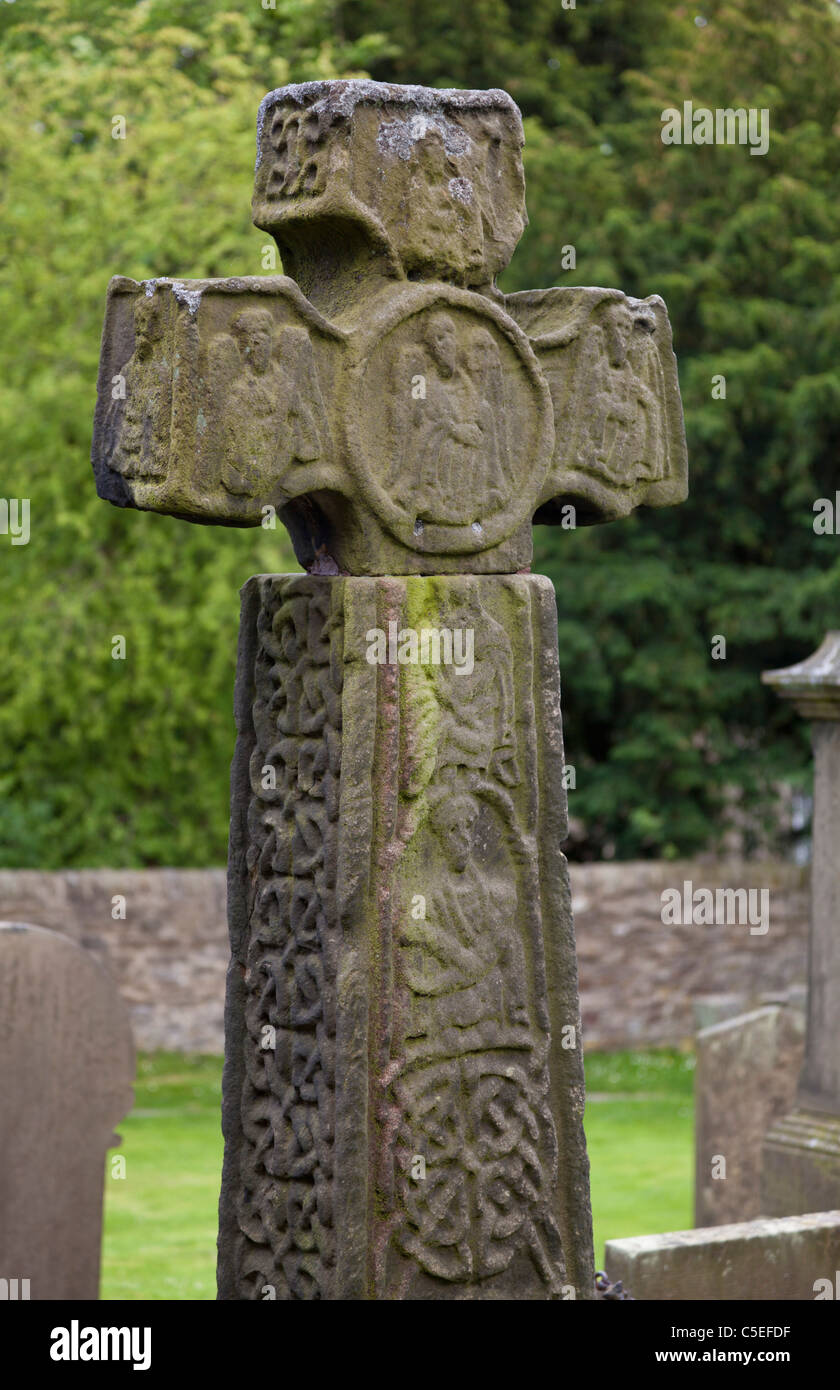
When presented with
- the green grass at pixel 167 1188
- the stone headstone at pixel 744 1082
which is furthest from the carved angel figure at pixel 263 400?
the stone headstone at pixel 744 1082

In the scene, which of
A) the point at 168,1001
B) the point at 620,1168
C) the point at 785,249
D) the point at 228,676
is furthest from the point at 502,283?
the point at 620,1168

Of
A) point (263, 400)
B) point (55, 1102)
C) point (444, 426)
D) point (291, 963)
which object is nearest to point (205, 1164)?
point (55, 1102)

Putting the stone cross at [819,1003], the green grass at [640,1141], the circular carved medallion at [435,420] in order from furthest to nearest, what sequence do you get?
the green grass at [640,1141], the stone cross at [819,1003], the circular carved medallion at [435,420]

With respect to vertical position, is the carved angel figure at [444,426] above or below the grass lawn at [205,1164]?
above

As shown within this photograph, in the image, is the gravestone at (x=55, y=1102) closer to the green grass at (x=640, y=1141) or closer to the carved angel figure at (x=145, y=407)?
the green grass at (x=640, y=1141)

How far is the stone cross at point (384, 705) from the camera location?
3713mm

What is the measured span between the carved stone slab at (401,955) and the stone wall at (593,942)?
7.63 metres

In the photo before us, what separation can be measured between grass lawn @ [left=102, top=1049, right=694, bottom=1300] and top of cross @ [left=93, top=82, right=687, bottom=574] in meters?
4.25

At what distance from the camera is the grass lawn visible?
7.94 meters

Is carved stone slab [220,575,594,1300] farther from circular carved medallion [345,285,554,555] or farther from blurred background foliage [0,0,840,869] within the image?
blurred background foliage [0,0,840,869]

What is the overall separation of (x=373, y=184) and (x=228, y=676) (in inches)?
361

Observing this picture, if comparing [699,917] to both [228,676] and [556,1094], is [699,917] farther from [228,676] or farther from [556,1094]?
[556,1094]

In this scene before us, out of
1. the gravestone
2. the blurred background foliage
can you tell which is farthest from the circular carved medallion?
the blurred background foliage

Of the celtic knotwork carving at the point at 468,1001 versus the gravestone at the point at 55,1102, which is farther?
the gravestone at the point at 55,1102
